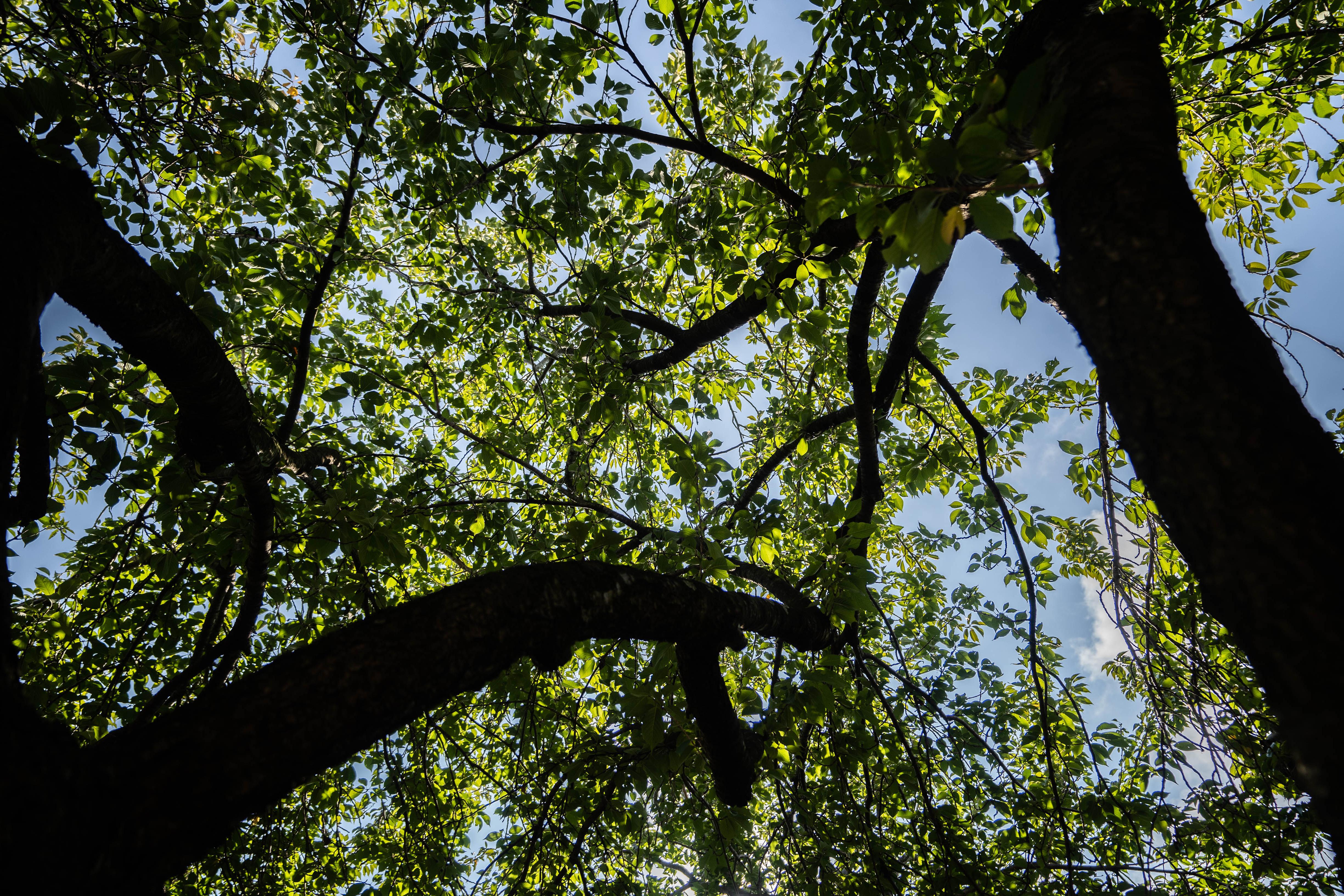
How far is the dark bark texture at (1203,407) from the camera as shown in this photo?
2.63 feet

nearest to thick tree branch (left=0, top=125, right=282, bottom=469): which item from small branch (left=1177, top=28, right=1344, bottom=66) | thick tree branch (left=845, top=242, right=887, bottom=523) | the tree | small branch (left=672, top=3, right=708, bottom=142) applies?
the tree

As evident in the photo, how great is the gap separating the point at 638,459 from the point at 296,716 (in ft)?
16.6

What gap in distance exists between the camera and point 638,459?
20.8 feet

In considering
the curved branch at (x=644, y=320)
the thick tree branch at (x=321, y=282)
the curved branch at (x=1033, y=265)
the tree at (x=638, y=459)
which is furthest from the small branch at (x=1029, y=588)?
the thick tree branch at (x=321, y=282)

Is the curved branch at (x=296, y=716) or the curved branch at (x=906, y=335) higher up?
the curved branch at (x=906, y=335)

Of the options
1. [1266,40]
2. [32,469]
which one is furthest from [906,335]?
[32,469]

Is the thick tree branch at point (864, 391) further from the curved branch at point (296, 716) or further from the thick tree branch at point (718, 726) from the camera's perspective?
the curved branch at point (296, 716)

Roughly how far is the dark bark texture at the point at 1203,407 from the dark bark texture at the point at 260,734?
1598mm

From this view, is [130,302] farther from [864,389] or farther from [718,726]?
[864,389]

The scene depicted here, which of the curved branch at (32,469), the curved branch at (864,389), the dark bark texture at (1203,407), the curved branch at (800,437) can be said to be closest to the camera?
the dark bark texture at (1203,407)

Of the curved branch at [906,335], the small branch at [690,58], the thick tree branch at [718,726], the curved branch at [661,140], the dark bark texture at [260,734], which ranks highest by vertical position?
the small branch at [690,58]

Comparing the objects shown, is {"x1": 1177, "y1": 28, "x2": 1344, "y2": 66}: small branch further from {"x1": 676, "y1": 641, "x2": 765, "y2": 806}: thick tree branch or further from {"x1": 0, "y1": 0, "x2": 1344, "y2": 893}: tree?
{"x1": 676, "y1": 641, "x2": 765, "y2": 806}: thick tree branch

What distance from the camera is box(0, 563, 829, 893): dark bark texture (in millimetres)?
994

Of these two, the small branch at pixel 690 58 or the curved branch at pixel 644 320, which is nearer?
the small branch at pixel 690 58
